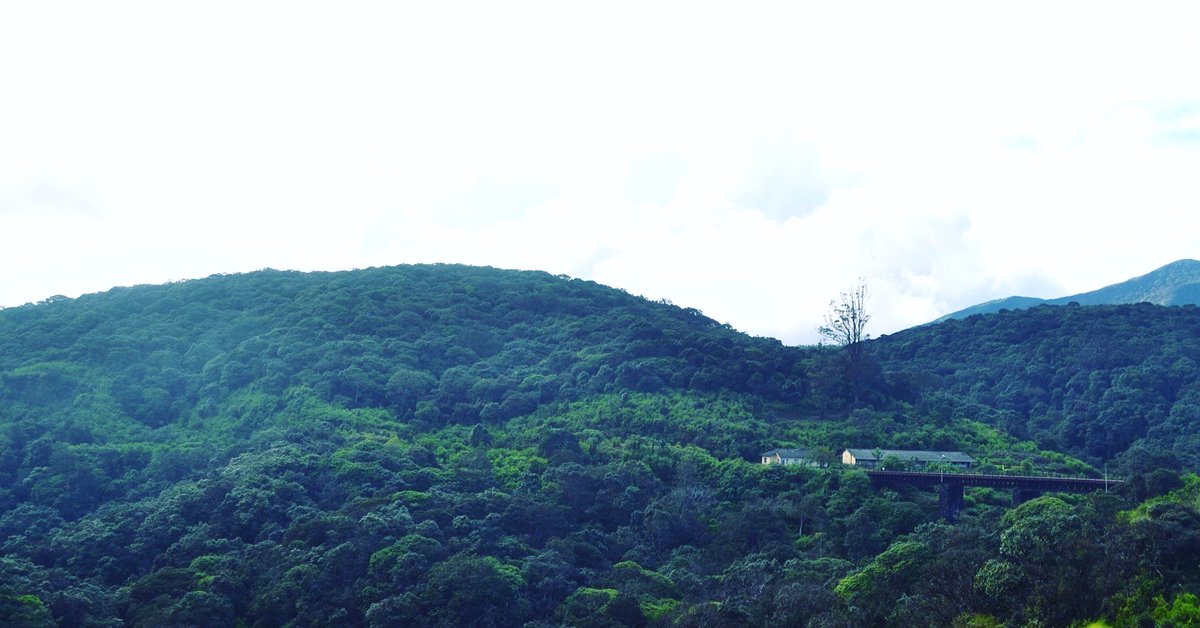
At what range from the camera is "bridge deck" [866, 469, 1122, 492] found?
54.1 meters

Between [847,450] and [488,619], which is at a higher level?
[847,450]

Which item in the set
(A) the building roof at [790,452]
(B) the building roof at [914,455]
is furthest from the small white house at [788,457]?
(B) the building roof at [914,455]

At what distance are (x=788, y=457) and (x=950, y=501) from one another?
8862 millimetres

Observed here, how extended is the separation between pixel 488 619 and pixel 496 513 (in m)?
9.38

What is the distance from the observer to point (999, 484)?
55938mm

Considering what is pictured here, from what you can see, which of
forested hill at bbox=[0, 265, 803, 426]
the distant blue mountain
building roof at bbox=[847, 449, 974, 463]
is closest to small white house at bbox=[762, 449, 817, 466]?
building roof at bbox=[847, 449, 974, 463]

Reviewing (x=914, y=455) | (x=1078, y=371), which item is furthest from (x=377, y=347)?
(x=1078, y=371)

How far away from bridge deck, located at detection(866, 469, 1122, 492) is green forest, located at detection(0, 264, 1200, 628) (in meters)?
0.99

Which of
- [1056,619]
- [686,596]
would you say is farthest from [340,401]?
[1056,619]

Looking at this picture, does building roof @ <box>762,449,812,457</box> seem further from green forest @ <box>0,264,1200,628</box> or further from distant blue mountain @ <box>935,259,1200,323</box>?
distant blue mountain @ <box>935,259,1200,323</box>

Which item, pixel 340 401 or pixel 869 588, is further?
pixel 340 401

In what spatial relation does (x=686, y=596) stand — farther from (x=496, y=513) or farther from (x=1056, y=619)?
(x=1056, y=619)

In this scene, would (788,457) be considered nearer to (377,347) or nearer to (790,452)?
(790,452)

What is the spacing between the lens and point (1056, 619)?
33094mm
